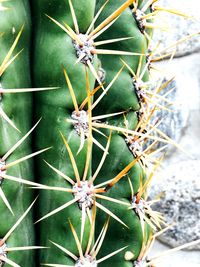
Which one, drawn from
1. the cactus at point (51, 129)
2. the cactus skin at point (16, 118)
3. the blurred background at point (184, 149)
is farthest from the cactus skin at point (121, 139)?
the blurred background at point (184, 149)

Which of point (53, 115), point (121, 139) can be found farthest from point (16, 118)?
point (121, 139)

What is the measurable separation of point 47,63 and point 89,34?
0.21ft

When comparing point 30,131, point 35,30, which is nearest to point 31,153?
point 30,131

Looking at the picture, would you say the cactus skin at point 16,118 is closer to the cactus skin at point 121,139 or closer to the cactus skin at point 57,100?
the cactus skin at point 57,100

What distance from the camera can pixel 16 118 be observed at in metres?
0.76

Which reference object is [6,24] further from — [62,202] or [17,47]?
[62,202]

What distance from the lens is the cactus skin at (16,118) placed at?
0.74m

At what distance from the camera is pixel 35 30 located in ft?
2.58

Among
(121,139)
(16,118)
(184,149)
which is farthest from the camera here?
(184,149)

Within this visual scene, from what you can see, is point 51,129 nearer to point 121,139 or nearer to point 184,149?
point 121,139

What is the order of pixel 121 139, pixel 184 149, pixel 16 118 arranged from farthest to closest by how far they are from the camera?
pixel 184 149 < pixel 121 139 < pixel 16 118

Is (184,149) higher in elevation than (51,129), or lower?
higher

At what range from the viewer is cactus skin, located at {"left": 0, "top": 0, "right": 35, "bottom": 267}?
0.74 meters

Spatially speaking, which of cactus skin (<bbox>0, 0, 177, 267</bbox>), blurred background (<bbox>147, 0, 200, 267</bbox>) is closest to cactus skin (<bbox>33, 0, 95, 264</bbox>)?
cactus skin (<bbox>0, 0, 177, 267</bbox>)
